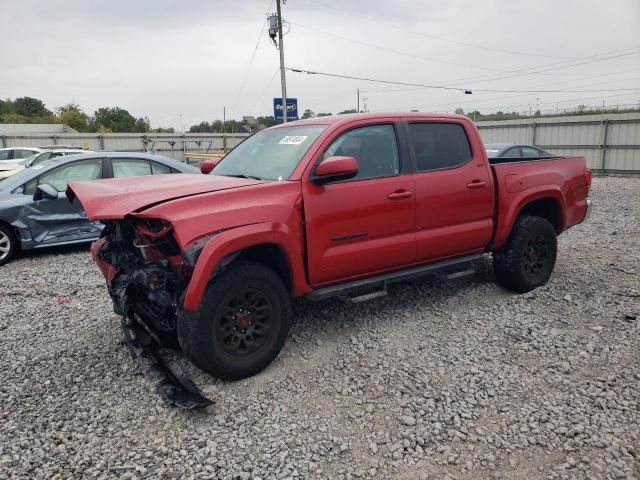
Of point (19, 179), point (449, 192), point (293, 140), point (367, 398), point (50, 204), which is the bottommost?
point (367, 398)

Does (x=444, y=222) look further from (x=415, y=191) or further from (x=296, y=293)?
(x=296, y=293)

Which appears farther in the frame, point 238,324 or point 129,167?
point 129,167

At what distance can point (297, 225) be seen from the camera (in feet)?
12.3

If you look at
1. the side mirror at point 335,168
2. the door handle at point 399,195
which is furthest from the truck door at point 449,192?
the side mirror at point 335,168

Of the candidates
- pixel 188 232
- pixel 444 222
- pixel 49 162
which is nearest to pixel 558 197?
pixel 444 222

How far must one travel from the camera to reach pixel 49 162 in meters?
7.64

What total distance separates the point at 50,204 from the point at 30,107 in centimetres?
9869

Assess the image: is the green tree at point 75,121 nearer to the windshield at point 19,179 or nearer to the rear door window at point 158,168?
the windshield at point 19,179

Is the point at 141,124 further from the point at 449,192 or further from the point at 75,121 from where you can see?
the point at 449,192

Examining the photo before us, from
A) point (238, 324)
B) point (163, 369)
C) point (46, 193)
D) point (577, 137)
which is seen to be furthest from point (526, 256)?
point (577, 137)

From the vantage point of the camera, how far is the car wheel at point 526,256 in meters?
5.25

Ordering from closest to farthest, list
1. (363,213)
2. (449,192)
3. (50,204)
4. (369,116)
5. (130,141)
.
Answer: (363,213) → (369,116) → (449,192) → (50,204) → (130,141)

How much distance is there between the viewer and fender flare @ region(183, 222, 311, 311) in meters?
3.20

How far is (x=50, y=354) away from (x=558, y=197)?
520 cm
